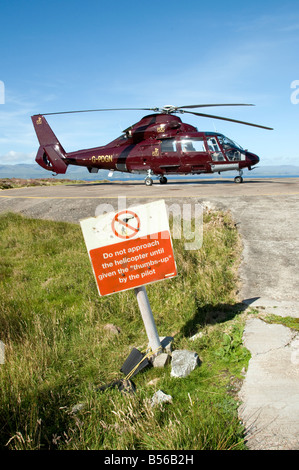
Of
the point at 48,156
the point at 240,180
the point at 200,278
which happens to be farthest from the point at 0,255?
the point at 48,156

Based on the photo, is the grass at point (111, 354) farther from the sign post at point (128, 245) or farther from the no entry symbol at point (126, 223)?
the no entry symbol at point (126, 223)

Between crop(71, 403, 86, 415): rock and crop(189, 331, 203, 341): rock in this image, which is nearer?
crop(71, 403, 86, 415): rock

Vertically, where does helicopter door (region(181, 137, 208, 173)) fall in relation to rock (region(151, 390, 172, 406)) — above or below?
above

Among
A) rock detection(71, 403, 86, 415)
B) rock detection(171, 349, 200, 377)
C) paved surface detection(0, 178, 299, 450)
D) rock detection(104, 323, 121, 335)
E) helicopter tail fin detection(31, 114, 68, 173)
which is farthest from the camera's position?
helicopter tail fin detection(31, 114, 68, 173)

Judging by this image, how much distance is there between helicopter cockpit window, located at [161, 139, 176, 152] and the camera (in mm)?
18780

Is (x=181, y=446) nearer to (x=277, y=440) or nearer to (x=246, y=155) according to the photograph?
(x=277, y=440)

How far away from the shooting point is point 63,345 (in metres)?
5.44

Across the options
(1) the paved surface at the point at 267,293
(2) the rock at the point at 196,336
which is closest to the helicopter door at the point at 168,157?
(1) the paved surface at the point at 267,293

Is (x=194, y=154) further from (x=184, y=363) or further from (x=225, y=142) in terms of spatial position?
(x=184, y=363)

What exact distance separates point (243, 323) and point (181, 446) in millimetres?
2336

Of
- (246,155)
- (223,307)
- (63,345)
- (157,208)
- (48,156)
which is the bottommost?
(63,345)

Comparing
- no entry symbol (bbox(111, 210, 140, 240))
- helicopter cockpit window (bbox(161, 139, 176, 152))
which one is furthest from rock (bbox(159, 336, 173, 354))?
helicopter cockpit window (bbox(161, 139, 176, 152))

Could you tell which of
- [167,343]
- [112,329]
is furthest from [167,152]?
[167,343]

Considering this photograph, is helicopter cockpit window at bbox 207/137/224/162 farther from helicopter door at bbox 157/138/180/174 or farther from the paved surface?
the paved surface
